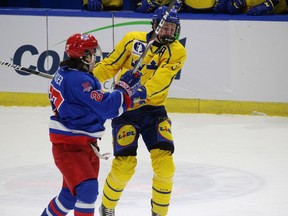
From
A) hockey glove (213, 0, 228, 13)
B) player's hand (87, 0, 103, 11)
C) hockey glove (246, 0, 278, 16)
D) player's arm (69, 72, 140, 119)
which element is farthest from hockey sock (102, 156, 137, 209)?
player's hand (87, 0, 103, 11)

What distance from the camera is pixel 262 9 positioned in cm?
889

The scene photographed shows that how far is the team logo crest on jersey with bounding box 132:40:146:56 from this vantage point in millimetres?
5574

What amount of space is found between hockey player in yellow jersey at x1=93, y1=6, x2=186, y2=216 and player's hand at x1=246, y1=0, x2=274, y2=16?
336 cm

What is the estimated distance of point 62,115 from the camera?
192 inches

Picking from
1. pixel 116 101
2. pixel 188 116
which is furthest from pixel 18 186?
pixel 188 116

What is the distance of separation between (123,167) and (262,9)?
3894 millimetres

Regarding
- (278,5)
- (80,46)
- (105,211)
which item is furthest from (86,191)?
(278,5)

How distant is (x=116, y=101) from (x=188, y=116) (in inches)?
167

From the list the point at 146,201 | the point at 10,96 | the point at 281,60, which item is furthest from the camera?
the point at 10,96

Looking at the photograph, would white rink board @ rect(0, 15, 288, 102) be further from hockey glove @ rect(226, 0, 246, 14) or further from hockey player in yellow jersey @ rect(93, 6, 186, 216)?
hockey player in yellow jersey @ rect(93, 6, 186, 216)

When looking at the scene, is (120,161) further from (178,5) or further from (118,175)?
(178,5)

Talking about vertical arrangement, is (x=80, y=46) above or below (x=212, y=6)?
above

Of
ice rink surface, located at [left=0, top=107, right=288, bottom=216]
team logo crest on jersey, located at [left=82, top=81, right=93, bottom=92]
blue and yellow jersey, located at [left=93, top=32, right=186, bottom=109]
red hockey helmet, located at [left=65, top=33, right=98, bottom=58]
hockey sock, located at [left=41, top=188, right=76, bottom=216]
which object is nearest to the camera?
team logo crest on jersey, located at [left=82, top=81, right=93, bottom=92]

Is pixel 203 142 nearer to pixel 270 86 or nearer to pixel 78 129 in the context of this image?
pixel 270 86
